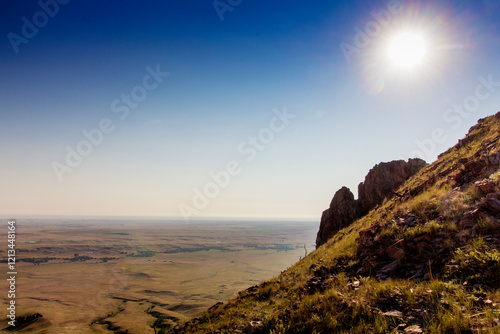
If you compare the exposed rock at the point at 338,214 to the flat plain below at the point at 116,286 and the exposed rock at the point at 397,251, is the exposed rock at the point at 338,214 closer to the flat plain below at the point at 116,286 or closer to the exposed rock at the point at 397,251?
the exposed rock at the point at 397,251

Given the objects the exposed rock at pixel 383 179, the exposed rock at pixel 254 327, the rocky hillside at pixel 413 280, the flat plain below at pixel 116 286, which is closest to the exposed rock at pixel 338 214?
the exposed rock at pixel 383 179

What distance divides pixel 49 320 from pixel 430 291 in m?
105

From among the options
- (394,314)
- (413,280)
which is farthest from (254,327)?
(413,280)

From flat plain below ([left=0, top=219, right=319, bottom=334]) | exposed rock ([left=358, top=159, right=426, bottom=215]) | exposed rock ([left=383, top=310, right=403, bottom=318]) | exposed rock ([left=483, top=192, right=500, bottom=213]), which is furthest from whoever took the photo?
flat plain below ([left=0, top=219, right=319, bottom=334])

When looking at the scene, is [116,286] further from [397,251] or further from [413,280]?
[413,280]

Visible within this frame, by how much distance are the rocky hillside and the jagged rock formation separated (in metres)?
18.5

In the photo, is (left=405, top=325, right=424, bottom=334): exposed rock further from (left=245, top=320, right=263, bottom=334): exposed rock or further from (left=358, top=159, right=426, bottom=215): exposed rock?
(left=358, top=159, right=426, bottom=215): exposed rock

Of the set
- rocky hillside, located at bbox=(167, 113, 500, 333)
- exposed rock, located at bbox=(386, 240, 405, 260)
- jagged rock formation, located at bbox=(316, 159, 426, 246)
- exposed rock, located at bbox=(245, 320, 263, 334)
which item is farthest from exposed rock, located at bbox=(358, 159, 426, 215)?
exposed rock, located at bbox=(245, 320, 263, 334)

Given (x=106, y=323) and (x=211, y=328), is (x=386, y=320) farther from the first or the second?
(x=106, y=323)

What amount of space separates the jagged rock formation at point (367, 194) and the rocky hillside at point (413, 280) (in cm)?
1851

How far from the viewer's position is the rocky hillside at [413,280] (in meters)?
5.23

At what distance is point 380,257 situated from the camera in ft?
28.5

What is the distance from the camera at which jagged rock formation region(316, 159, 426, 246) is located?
29.2 metres

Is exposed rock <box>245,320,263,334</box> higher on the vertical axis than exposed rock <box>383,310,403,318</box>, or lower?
lower
